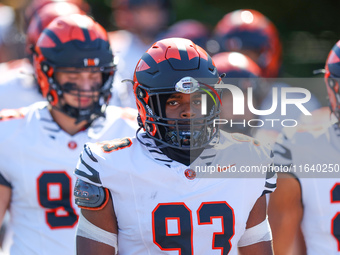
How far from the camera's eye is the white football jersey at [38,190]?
369cm

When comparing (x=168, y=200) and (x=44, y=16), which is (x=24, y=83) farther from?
(x=168, y=200)

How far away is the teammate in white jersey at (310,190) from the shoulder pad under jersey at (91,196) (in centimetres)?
110

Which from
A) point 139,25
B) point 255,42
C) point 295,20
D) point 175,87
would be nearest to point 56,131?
point 175,87

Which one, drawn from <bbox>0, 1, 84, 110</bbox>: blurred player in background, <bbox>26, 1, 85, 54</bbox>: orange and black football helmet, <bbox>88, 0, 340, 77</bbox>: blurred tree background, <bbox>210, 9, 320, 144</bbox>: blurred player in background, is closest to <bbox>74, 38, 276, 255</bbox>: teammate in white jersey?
<bbox>0, 1, 84, 110</bbox>: blurred player in background

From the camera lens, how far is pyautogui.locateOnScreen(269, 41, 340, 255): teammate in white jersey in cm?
344

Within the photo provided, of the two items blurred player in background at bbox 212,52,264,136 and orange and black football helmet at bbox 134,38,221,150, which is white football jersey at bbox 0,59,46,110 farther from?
orange and black football helmet at bbox 134,38,221,150

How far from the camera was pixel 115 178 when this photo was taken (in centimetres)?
280

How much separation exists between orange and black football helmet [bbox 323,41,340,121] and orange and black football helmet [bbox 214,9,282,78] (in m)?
2.62

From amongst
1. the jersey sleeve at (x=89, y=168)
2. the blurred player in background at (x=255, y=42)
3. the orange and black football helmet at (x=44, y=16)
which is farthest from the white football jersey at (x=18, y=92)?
the jersey sleeve at (x=89, y=168)

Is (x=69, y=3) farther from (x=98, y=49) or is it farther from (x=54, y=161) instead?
(x=54, y=161)

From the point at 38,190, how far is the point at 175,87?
1.22m

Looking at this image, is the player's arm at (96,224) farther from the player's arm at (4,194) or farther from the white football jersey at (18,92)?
the white football jersey at (18,92)

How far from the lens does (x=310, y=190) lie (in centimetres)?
346

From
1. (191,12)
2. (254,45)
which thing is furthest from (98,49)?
(191,12)
